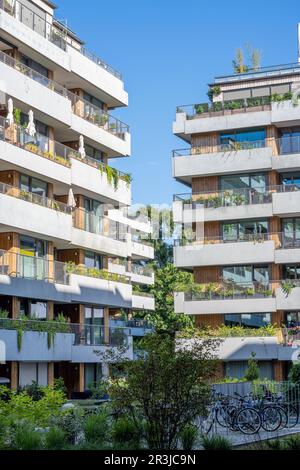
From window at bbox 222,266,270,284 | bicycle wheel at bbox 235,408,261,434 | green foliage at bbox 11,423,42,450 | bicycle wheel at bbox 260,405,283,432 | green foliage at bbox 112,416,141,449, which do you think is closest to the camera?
green foliage at bbox 11,423,42,450

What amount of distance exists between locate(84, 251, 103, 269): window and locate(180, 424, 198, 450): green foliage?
29.9 meters

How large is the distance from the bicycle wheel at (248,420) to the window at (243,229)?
2766cm

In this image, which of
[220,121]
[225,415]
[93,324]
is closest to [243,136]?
[220,121]

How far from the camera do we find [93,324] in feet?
164

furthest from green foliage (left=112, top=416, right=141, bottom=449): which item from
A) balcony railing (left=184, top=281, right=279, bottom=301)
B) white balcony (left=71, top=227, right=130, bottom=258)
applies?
balcony railing (left=184, top=281, right=279, bottom=301)

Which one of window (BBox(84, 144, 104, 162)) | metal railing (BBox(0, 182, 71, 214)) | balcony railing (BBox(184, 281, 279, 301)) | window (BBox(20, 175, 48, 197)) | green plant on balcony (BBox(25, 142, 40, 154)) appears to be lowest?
balcony railing (BBox(184, 281, 279, 301))

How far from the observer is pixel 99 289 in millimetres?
49062

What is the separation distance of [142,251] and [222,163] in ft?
75.4

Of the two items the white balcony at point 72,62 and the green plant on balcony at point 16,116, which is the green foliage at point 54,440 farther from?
the white balcony at point 72,62

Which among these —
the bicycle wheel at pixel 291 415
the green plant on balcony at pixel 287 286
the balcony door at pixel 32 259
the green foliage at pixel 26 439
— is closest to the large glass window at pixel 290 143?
the green plant on balcony at pixel 287 286

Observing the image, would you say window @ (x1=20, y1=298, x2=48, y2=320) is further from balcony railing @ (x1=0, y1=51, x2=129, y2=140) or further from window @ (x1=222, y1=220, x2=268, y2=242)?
window @ (x1=222, y1=220, x2=268, y2=242)

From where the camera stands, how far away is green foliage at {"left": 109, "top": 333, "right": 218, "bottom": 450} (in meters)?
19.4

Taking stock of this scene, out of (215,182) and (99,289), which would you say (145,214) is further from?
(99,289)
